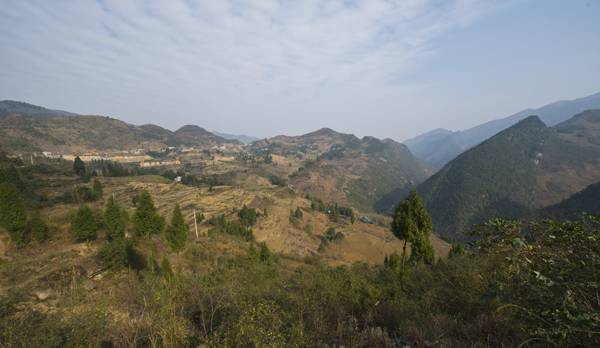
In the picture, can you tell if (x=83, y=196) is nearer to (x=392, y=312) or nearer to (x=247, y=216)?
(x=247, y=216)

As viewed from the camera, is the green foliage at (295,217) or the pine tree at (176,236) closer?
the pine tree at (176,236)

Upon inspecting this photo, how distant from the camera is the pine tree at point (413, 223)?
24047 mm

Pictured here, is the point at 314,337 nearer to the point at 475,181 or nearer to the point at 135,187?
the point at 135,187

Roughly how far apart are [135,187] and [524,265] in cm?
9788

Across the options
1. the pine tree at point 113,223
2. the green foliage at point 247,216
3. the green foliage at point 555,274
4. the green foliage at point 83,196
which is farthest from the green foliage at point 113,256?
the green foliage at point 247,216

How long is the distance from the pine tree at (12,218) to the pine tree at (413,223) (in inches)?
1548

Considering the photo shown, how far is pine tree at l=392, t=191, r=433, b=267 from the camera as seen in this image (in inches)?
947

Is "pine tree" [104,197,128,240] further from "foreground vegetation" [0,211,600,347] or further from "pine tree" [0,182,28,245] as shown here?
"foreground vegetation" [0,211,600,347]

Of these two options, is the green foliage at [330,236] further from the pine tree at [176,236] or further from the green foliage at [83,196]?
the green foliage at [83,196]

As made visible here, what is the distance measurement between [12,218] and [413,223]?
41249 millimetres

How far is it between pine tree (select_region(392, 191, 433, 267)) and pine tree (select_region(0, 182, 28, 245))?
39317 millimetres

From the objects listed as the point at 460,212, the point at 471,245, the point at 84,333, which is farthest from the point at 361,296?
the point at 460,212

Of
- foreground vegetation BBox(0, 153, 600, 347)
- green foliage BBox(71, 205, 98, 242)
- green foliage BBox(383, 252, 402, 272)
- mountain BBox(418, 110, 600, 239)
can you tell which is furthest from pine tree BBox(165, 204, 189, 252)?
mountain BBox(418, 110, 600, 239)

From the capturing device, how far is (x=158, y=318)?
20.2ft
